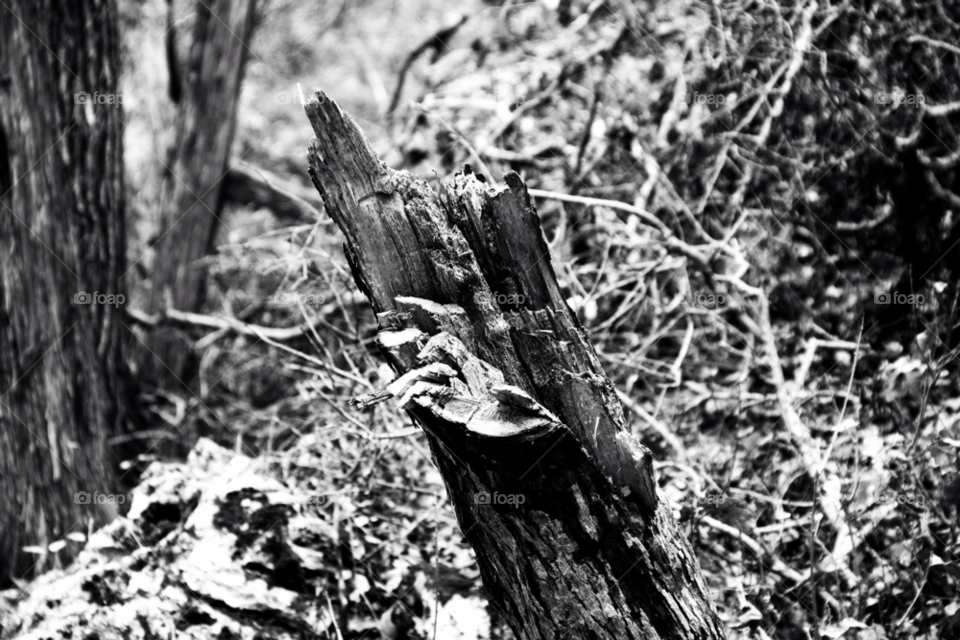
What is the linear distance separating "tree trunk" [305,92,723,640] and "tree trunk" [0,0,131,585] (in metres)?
2.47

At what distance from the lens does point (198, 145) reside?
512 cm

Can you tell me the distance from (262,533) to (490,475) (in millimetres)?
1403

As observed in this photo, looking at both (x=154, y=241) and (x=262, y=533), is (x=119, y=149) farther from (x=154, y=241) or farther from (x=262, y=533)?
(x=262, y=533)

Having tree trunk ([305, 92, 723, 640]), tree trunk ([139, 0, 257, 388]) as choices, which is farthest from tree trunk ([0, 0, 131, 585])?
tree trunk ([305, 92, 723, 640])

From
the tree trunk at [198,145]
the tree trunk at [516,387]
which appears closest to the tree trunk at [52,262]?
the tree trunk at [198,145]

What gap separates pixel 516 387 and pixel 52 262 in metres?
3.05

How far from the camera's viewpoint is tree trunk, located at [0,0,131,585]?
→ 371 centimetres

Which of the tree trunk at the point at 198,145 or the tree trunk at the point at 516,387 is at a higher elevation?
the tree trunk at the point at 198,145

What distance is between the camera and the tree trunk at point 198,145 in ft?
16.5

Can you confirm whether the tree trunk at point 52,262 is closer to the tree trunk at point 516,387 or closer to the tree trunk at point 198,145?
the tree trunk at point 198,145

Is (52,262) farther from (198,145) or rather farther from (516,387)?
(516,387)

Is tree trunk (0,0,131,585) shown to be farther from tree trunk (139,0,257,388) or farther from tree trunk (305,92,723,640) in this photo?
tree trunk (305,92,723,640)

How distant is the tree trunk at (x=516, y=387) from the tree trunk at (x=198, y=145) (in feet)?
11.0

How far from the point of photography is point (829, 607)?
2.58 meters
